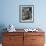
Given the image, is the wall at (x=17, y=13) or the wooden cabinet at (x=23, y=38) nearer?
the wooden cabinet at (x=23, y=38)

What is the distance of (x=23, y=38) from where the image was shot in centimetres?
359

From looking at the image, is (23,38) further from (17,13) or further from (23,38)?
(17,13)

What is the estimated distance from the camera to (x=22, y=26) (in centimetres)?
410

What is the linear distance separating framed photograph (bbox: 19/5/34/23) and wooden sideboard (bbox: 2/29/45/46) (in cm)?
62

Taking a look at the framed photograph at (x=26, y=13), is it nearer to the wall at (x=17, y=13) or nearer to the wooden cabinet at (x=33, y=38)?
the wall at (x=17, y=13)

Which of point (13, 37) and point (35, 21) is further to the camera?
point (35, 21)

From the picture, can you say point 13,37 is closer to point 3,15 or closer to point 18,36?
point 18,36

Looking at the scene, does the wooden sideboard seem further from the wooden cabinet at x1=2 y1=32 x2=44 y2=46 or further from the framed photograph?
the framed photograph

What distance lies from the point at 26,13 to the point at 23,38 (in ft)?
2.90

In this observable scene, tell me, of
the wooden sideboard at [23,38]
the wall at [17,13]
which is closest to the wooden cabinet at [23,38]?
the wooden sideboard at [23,38]

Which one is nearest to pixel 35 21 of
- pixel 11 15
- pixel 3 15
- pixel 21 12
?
pixel 21 12

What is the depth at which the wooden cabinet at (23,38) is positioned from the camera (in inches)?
141

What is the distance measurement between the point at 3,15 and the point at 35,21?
1039 millimetres

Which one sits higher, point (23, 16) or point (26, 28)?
point (23, 16)
